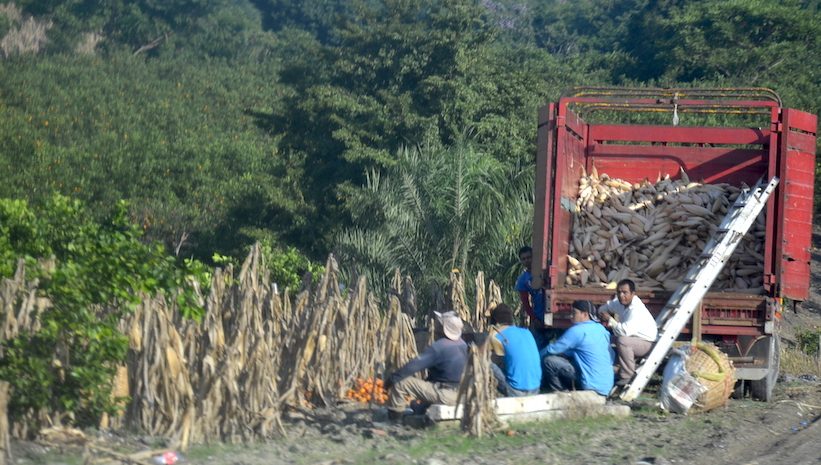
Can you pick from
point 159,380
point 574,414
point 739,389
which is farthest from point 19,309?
point 739,389

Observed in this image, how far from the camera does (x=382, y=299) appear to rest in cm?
1504

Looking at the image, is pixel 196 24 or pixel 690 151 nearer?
pixel 690 151

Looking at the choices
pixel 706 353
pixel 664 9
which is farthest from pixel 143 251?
pixel 664 9

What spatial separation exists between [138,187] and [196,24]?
80.8 ft

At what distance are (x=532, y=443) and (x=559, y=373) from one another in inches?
65.6

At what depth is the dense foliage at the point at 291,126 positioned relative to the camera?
8.86m

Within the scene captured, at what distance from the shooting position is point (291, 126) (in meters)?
24.2

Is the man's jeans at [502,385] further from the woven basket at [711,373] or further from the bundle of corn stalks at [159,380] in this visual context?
the bundle of corn stalks at [159,380]

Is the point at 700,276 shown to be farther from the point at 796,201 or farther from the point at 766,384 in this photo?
the point at 796,201

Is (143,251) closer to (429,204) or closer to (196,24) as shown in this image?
(429,204)

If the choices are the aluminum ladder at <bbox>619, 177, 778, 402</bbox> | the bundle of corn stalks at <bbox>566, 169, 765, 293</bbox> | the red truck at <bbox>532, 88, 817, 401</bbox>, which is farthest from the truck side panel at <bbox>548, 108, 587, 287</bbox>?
the aluminum ladder at <bbox>619, 177, 778, 402</bbox>

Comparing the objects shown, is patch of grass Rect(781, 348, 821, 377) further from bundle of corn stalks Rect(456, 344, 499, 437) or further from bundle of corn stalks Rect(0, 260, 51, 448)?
bundle of corn stalks Rect(0, 260, 51, 448)

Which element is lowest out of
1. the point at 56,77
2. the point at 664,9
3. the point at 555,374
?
the point at 555,374

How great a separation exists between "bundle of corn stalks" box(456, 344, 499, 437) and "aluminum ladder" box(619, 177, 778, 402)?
205 cm
